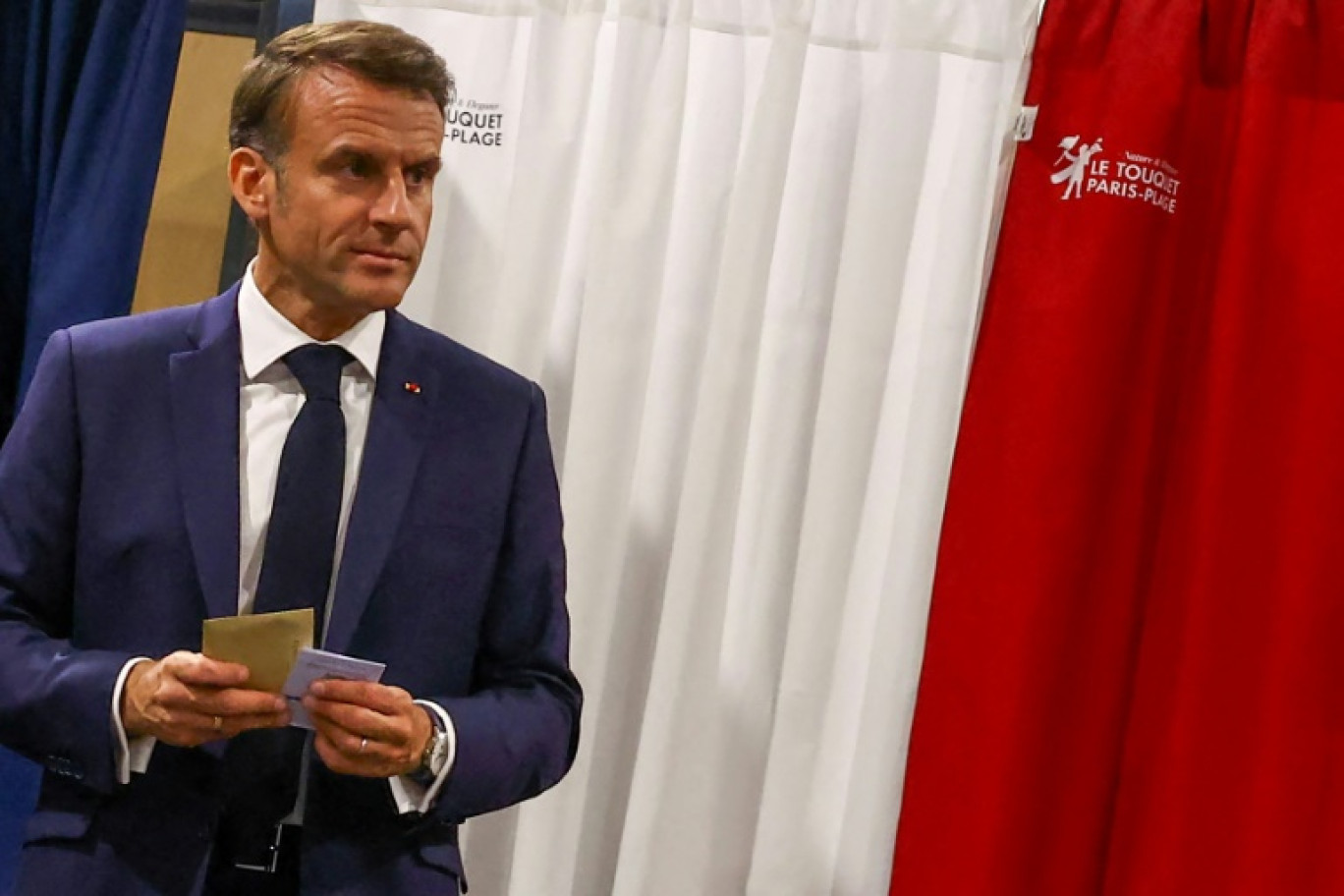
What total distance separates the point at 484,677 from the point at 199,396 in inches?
18.6

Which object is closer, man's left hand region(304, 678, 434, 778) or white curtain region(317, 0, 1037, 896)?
man's left hand region(304, 678, 434, 778)

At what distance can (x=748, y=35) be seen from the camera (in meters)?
2.38

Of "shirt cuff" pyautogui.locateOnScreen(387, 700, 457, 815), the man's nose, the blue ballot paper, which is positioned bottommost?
"shirt cuff" pyautogui.locateOnScreen(387, 700, 457, 815)

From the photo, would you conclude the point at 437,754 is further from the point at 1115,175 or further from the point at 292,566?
the point at 1115,175

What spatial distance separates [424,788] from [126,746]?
32 cm

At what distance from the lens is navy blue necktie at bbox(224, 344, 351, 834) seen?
1.65 metres

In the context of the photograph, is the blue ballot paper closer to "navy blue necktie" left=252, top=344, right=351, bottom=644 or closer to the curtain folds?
"navy blue necktie" left=252, top=344, right=351, bottom=644

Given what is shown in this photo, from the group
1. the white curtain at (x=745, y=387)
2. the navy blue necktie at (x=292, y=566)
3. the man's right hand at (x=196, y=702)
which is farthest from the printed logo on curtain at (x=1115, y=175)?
the man's right hand at (x=196, y=702)

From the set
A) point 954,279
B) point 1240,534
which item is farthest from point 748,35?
point 1240,534

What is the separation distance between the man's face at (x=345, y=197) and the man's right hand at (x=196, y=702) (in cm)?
46

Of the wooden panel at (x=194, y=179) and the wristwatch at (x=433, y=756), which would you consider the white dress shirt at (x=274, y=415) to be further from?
the wooden panel at (x=194, y=179)

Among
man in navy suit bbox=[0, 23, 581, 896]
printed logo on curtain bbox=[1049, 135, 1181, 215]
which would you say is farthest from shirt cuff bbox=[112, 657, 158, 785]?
printed logo on curtain bbox=[1049, 135, 1181, 215]

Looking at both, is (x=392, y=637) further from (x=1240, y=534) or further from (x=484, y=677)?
(x=1240, y=534)

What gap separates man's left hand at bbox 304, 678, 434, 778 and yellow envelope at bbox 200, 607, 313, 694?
0.05 meters
